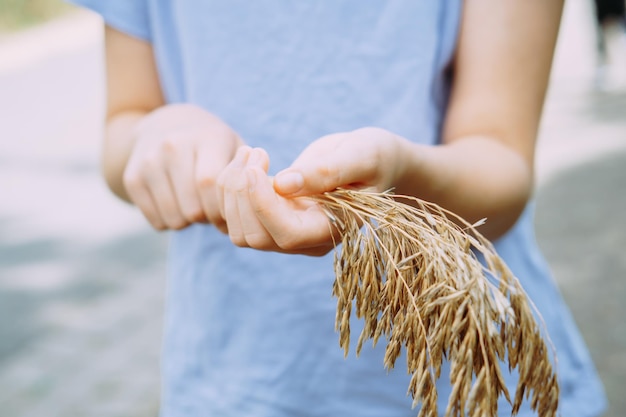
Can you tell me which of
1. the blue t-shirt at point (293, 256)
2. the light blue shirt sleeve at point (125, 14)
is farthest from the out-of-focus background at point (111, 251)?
the light blue shirt sleeve at point (125, 14)

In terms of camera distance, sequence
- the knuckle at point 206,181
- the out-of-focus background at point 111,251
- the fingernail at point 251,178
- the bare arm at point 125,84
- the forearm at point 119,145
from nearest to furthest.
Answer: the fingernail at point 251,178 → the knuckle at point 206,181 → the forearm at point 119,145 → the bare arm at point 125,84 → the out-of-focus background at point 111,251

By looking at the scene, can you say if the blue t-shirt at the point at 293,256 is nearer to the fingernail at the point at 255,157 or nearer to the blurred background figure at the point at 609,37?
the fingernail at the point at 255,157

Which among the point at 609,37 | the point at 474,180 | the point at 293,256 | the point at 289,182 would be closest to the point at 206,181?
the point at 289,182

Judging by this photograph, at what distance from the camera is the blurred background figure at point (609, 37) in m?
10.4

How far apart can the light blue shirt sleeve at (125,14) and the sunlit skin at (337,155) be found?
3cm

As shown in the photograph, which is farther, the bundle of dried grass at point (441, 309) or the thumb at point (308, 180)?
the thumb at point (308, 180)

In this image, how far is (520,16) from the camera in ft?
5.18

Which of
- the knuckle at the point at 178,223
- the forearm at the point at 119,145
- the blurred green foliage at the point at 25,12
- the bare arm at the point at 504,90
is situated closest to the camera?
the knuckle at the point at 178,223

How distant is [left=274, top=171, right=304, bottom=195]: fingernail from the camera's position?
1162mm

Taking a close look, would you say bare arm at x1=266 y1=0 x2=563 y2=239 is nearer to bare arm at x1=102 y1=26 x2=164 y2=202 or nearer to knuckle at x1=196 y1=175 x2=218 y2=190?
knuckle at x1=196 y1=175 x2=218 y2=190

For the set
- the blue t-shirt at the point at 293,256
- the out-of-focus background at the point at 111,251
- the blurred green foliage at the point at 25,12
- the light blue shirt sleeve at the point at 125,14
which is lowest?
the blurred green foliage at the point at 25,12

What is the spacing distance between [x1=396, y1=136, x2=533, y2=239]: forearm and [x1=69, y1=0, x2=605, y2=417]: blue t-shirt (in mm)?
140

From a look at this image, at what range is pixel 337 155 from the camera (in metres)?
1.17

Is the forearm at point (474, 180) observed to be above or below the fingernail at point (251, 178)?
below
